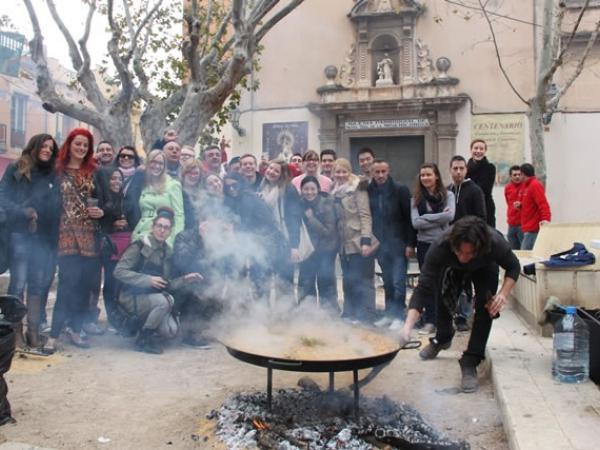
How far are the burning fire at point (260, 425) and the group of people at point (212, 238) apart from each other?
1318mm

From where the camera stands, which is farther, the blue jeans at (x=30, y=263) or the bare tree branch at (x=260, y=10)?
the bare tree branch at (x=260, y=10)

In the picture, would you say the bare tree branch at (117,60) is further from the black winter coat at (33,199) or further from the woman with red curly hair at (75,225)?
the black winter coat at (33,199)

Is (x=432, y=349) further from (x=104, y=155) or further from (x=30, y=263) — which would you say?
(x=104, y=155)

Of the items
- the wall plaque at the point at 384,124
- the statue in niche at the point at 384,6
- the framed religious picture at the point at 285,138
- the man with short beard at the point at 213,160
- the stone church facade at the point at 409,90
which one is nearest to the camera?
the man with short beard at the point at 213,160

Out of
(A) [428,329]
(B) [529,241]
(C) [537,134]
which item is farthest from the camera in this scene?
(C) [537,134]

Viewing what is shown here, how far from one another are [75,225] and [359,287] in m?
2.90

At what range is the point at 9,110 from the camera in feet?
89.4

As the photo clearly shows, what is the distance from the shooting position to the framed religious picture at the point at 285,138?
1608 cm

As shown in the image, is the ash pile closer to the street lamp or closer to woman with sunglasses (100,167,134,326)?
woman with sunglasses (100,167,134,326)

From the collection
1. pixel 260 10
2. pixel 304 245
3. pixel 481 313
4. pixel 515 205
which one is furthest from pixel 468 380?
pixel 260 10

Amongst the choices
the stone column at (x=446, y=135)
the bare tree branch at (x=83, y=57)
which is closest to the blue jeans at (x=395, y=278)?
the bare tree branch at (x=83, y=57)

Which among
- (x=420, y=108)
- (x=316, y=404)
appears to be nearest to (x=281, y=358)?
(x=316, y=404)

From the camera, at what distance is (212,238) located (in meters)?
5.74

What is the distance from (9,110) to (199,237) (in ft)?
84.5
